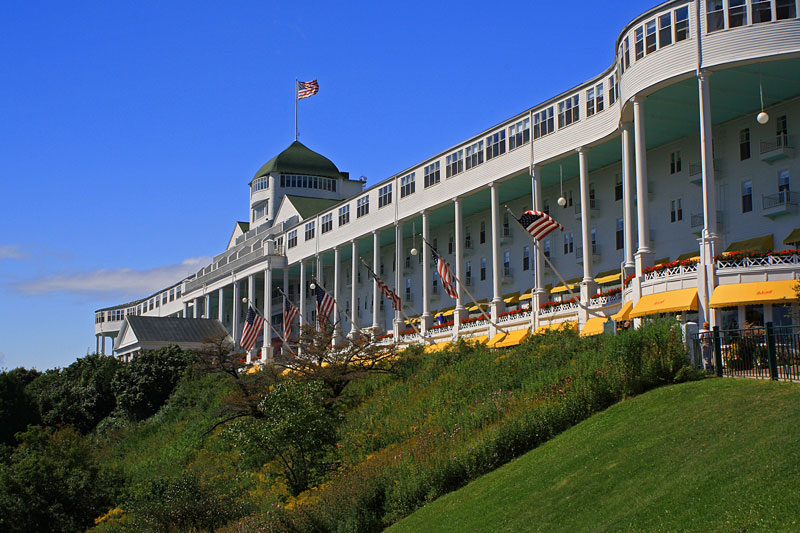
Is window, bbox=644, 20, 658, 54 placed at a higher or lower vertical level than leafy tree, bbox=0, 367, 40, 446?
higher

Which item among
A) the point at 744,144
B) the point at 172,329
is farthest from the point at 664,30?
the point at 172,329

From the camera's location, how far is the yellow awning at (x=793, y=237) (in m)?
38.0

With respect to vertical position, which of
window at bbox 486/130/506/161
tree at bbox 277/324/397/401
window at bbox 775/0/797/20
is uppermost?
window at bbox 775/0/797/20

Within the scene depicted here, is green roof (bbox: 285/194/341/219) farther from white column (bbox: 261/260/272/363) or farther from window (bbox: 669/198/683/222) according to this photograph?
window (bbox: 669/198/683/222)

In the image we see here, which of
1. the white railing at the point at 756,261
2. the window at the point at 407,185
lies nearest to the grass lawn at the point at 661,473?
the white railing at the point at 756,261

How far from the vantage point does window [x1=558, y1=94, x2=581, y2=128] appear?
1818 inches

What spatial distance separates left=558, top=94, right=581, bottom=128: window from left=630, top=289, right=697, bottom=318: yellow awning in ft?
46.7

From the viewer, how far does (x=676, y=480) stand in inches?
622

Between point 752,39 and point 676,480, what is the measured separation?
24.5 metres

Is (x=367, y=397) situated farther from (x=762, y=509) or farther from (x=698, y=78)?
(x=762, y=509)

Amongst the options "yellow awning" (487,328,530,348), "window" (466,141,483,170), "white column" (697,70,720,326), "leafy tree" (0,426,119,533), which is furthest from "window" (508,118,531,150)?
"leafy tree" (0,426,119,533)

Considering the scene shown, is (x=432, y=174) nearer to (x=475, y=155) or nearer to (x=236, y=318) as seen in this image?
(x=475, y=155)

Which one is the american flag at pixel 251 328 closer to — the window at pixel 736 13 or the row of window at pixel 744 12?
the row of window at pixel 744 12

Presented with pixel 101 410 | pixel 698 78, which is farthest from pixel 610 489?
pixel 101 410
